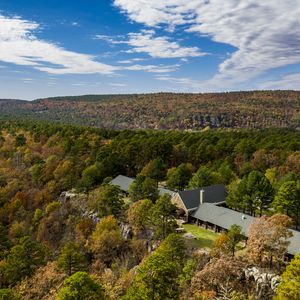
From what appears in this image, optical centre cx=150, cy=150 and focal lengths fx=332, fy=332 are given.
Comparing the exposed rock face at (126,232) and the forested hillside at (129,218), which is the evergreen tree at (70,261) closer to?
the forested hillside at (129,218)

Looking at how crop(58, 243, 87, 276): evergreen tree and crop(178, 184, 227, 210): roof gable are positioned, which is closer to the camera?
crop(58, 243, 87, 276): evergreen tree

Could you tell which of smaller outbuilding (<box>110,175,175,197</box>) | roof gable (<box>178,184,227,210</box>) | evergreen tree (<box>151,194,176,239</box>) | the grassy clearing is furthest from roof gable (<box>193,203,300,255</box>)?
smaller outbuilding (<box>110,175,175,197</box>)

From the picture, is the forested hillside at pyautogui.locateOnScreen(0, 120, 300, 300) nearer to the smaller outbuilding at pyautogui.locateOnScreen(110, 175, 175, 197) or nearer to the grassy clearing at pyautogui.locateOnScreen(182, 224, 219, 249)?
the grassy clearing at pyautogui.locateOnScreen(182, 224, 219, 249)

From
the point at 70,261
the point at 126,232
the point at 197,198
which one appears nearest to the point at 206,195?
the point at 197,198

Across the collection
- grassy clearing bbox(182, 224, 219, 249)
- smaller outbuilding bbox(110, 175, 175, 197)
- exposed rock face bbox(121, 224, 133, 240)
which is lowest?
exposed rock face bbox(121, 224, 133, 240)

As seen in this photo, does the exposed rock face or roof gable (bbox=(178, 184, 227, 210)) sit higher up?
roof gable (bbox=(178, 184, 227, 210))

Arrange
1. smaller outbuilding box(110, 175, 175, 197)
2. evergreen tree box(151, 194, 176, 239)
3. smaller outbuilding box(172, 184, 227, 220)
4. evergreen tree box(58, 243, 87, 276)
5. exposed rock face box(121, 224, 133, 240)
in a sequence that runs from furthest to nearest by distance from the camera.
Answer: smaller outbuilding box(110, 175, 175, 197)
smaller outbuilding box(172, 184, 227, 220)
exposed rock face box(121, 224, 133, 240)
evergreen tree box(151, 194, 176, 239)
evergreen tree box(58, 243, 87, 276)
